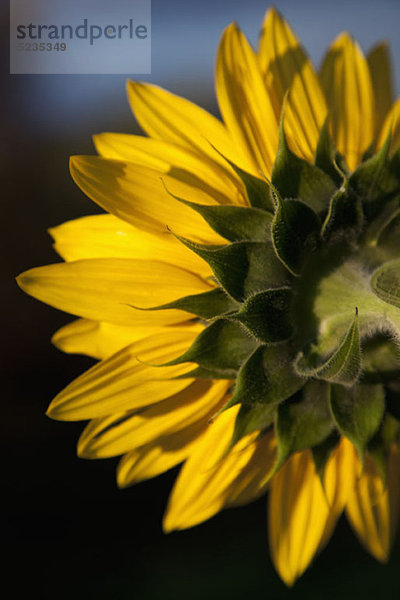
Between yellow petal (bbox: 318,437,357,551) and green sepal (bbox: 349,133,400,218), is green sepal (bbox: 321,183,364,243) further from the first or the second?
yellow petal (bbox: 318,437,357,551)

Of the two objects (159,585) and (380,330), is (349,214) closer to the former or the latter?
(380,330)

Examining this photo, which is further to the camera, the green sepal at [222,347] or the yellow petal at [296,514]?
the yellow petal at [296,514]

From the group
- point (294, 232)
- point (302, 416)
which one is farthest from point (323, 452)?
point (294, 232)

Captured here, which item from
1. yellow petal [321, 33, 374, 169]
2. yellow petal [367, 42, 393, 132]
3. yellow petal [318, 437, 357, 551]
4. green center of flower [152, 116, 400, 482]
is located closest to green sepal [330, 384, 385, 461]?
green center of flower [152, 116, 400, 482]

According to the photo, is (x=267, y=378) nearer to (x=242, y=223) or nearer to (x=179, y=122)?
(x=242, y=223)

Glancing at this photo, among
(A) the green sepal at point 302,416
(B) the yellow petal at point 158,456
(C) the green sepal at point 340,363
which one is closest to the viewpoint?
(C) the green sepal at point 340,363

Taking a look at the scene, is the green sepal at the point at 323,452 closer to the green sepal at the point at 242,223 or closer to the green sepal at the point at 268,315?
the green sepal at the point at 268,315

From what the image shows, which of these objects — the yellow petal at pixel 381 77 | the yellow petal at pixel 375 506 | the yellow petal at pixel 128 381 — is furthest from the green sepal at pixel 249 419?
the yellow petal at pixel 381 77
